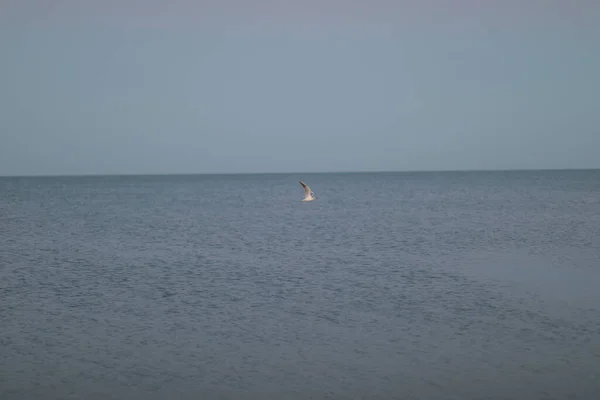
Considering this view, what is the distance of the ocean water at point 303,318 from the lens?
45.1ft

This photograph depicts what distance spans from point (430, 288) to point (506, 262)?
6.97 metres

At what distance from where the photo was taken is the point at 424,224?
46.3 metres

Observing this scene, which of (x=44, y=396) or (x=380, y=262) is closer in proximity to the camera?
(x=44, y=396)

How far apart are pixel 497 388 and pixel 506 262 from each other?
15.7 m

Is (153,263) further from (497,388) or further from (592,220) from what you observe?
(592,220)

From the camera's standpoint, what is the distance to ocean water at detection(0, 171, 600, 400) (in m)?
13.7

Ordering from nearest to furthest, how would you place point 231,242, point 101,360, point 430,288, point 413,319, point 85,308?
point 101,360 → point 413,319 → point 85,308 → point 430,288 → point 231,242

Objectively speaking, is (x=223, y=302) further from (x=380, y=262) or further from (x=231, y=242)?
(x=231, y=242)

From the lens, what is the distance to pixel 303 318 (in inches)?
739

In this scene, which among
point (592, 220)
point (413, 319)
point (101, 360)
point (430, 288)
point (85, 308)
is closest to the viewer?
point (101, 360)

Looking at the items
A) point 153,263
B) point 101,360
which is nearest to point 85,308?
point 101,360

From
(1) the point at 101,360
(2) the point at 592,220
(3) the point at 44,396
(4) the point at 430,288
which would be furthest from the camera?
(2) the point at 592,220

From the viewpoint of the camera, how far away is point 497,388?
13281mm

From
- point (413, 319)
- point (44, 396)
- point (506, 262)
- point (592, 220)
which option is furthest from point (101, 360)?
point (592, 220)
